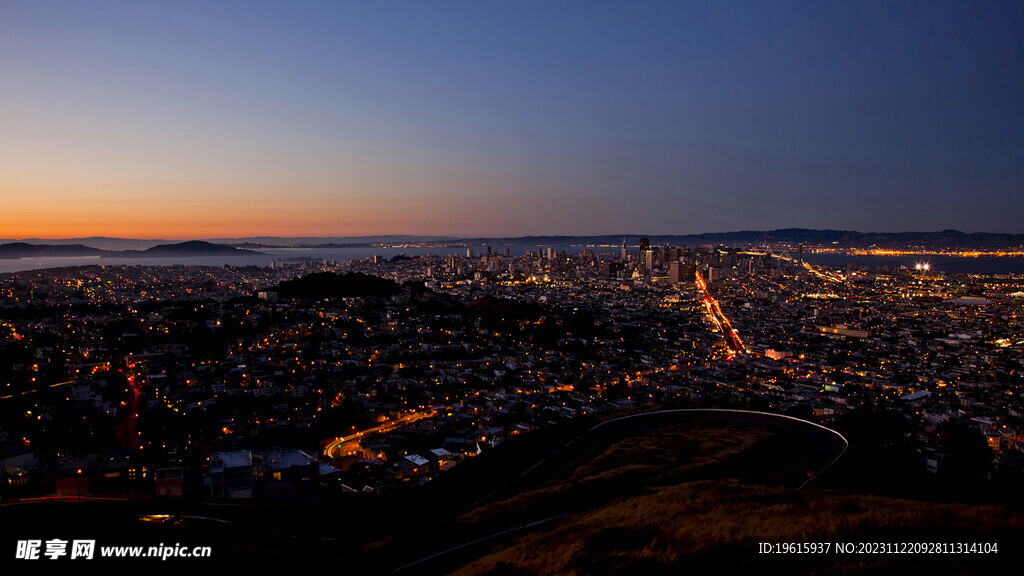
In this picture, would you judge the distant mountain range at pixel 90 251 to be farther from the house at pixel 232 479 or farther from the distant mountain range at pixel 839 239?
the house at pixel 232 479

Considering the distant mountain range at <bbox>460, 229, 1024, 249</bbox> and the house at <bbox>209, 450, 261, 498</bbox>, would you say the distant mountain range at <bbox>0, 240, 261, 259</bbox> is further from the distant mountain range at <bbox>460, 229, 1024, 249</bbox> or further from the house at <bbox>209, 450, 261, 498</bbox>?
the house at <bbox>209, 450, 261, 498</bbox>

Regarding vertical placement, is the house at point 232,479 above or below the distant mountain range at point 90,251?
below

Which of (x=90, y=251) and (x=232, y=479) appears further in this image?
(x=90, y=251)

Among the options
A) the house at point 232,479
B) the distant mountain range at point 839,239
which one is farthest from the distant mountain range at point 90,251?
the house at point 232,479

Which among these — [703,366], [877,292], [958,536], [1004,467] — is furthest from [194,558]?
[877,292]

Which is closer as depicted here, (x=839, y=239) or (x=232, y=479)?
(x=232, y=479)

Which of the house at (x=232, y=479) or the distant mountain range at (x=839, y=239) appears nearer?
the house at (x=232, y=479)

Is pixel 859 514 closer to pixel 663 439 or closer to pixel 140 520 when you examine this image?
pixel 663 439

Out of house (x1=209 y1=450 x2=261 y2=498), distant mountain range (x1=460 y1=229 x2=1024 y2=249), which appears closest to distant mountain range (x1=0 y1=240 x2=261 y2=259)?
distant mountain range (x1=460 y1=229 x2=1024 y2=249)
